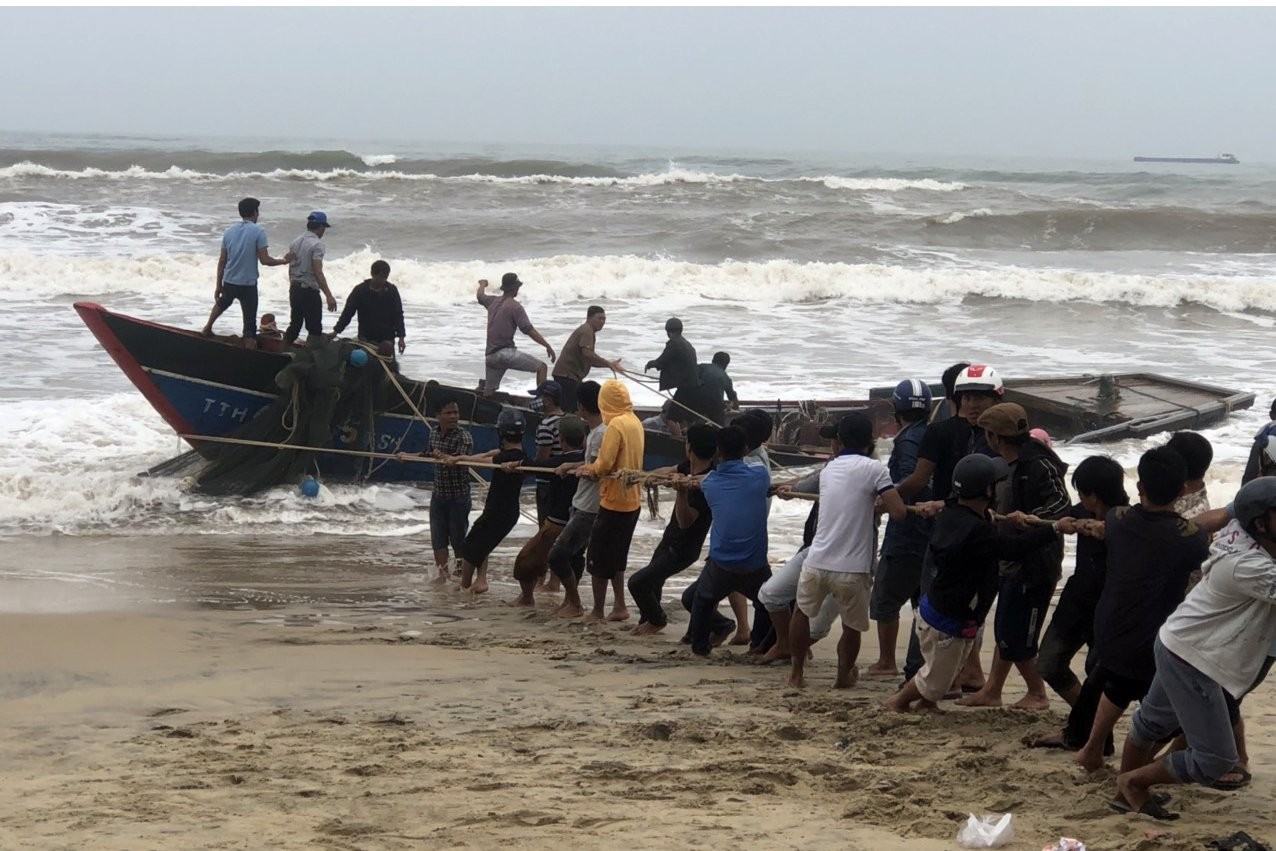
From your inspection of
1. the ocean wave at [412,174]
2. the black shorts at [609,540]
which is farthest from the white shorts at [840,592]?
the ocean wave at [412,174]

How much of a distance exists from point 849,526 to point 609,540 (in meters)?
2.24

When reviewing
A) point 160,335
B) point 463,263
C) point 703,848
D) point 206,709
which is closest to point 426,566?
point 160,335

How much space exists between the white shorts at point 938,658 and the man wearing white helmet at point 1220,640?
1137 millimetres

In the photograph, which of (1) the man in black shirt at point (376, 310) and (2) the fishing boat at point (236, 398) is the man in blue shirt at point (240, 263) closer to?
(2) the fishing boat at point (236, 398)

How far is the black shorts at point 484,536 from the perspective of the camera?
8.82 m

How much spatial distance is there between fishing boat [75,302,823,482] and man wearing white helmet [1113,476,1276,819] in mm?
7596

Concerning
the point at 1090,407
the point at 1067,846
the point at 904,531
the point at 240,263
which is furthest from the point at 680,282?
the point at 1067,846

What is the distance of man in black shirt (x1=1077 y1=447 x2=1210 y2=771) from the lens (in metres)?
4.54

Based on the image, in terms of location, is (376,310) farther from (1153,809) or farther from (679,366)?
(1153,809)

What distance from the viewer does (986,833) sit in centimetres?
434

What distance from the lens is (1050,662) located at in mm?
5371

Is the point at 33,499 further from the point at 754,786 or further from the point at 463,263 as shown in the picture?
the point at 463,263

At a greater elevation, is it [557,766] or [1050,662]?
[1050,662]

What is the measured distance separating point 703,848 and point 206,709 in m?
2.65
